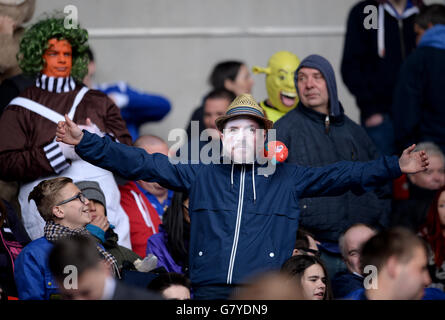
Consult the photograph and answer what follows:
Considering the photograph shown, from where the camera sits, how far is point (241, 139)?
4.84 meters

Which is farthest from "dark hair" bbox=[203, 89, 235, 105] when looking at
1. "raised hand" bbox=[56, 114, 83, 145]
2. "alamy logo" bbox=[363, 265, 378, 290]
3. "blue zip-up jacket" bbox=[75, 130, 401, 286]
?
"alamy logo" bbox=[363, 265, 378, 290]

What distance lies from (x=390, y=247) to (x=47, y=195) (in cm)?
208

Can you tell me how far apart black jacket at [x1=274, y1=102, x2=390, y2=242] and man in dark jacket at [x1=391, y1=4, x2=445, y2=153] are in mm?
958

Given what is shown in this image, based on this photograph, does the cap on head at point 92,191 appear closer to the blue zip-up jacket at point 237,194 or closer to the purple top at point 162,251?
the purple top at point 162,251

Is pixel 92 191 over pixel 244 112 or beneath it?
beneath

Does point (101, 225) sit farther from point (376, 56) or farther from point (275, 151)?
point (376, 56)

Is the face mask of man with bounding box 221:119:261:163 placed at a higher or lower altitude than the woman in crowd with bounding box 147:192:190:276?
higher

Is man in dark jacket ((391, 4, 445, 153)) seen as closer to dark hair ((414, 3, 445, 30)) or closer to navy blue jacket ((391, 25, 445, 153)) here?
navy blue jacket ((391, 25, 445, 153))

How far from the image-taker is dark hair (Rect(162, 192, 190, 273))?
18.3 ft

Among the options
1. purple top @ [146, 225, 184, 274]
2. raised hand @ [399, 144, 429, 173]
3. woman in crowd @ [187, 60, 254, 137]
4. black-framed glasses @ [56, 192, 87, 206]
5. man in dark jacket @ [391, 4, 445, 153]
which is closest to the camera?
raised hand @ [399, 144, 429, 173]

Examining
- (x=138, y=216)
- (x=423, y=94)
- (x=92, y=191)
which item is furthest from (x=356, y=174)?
(x=423, y=94)

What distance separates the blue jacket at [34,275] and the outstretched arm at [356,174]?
1401 mm

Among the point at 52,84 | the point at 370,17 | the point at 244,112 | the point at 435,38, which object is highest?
the point at 370,17

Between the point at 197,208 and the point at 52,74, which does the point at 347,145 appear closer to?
the point at 197,208
